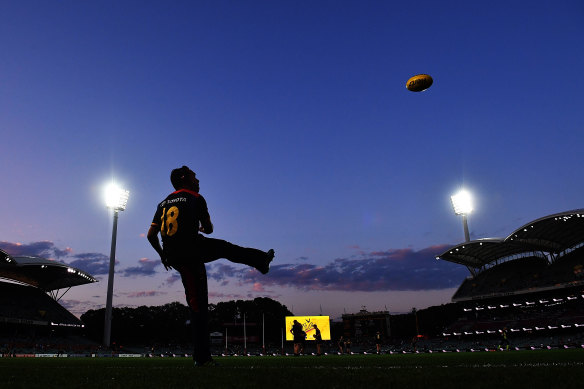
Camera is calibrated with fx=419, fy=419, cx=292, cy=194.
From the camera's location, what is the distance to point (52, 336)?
6456cm

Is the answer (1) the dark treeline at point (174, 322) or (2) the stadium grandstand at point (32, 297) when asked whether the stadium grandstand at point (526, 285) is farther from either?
(2) the stadium grandstand at point (32, 297)

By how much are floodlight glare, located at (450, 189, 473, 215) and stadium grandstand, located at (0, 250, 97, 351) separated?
55.2m

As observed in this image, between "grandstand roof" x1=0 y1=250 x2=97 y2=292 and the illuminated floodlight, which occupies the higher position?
the illuminated floodlight

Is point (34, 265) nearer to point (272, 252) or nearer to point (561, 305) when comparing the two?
point (272, 252)

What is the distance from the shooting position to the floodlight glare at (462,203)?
6128 centimetres

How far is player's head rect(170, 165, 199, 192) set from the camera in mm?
6297

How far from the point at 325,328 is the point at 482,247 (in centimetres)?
2727

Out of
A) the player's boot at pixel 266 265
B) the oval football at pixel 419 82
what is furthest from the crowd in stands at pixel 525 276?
the player's boot at pixel 266 265

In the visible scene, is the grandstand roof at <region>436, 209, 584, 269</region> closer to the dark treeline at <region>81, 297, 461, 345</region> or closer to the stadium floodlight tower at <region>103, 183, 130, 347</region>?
the dark treeline at <region>81, 297, 461, 345</region>

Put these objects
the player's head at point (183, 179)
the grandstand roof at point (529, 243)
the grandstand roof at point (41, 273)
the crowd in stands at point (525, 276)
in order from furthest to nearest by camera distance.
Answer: the grandstand roof at point (41, 273) < the crowd in stands at point (525, 276) < the grandstand roof at point (529, 243) < the player's head at point (183, 179)

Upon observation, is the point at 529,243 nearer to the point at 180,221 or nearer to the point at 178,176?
the point at 178,176

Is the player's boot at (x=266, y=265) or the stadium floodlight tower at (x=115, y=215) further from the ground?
the stadium floodlight tower at (x=115, y=215)

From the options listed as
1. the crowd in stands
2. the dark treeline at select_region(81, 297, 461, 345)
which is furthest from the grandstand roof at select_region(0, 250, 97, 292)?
the crowd in stands

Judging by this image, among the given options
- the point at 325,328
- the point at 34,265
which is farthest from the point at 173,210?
the point at 34,265
